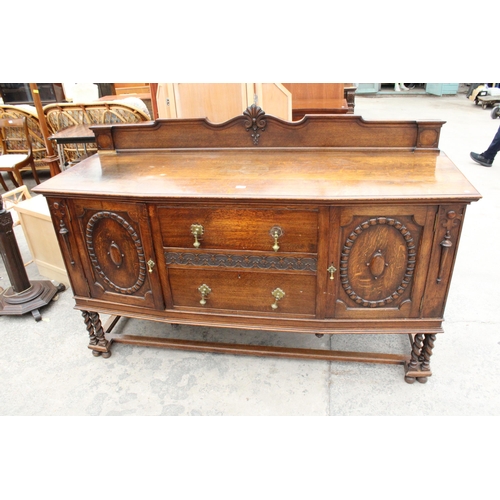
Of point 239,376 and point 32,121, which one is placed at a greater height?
point 32,121

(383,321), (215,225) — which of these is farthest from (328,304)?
(215,225)

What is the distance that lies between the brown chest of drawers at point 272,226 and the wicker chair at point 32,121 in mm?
2527

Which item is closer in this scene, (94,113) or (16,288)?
(16,288)

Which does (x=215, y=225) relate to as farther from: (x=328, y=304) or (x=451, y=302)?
(x=451, y=302)

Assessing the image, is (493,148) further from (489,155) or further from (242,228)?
(242,228)

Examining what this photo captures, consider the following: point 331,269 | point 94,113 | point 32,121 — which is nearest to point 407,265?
point 331,269

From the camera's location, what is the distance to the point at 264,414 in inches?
70.9

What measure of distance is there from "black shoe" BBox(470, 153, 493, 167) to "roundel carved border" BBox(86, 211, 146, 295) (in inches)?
168

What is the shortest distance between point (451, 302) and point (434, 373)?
25.1 inches

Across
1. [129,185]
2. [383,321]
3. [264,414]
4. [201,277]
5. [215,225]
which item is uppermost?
[129,185]

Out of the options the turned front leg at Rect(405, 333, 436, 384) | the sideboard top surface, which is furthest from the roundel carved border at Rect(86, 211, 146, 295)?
the turned front leg at Rect(405, 333, 436, 384)

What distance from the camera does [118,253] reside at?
72.6 inches

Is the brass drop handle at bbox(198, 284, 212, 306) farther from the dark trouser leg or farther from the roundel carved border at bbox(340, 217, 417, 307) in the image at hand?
the dark trouser leg

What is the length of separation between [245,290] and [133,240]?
53 cm
